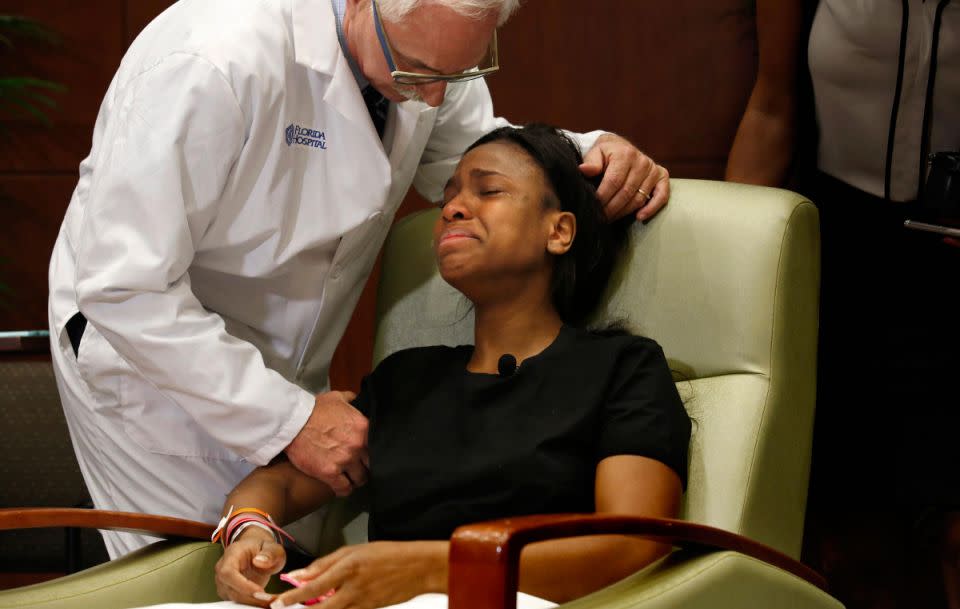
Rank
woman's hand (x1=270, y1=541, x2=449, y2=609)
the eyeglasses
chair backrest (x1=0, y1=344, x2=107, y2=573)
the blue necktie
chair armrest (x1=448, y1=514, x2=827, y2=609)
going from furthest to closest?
chair backrest (x1=0, y1=344, x2=107, y2=573)
the blue necktie
the eyeglasses
woman's hand (x1=270, y1=541, x2=449, y2=609)
chair armrest (x1=448, y1=514, x2=827, y2=609)

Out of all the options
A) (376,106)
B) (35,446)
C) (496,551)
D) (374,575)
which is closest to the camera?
(496,551)

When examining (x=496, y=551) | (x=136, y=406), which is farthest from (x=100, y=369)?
(x=496, y=551)

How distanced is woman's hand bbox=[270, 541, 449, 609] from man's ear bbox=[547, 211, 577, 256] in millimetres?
523

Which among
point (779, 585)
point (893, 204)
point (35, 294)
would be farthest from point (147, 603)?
point (35, 294)

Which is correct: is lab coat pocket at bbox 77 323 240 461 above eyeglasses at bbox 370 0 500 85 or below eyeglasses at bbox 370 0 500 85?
below

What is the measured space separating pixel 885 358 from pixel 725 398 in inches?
28.2

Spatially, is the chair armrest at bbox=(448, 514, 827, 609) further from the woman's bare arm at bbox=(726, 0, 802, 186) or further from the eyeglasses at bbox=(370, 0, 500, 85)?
the woman's bare arm at bbox=(726, 0, 802, 186)

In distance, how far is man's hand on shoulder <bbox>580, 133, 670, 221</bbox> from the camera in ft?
5.51

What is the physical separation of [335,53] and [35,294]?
1653 millimetres

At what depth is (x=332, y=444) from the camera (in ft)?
5.05

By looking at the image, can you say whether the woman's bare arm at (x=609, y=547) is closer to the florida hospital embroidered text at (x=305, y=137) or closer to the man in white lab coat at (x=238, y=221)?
the man in white lab coat at (x=238, y=221)

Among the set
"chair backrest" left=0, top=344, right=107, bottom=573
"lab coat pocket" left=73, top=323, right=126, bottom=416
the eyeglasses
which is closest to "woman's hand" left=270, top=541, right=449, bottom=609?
"lab coat pocket" left=73, top=323, right=126, bottom=416

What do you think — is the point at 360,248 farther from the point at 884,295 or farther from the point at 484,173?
the point at 884,295

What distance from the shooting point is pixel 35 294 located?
114 inches
